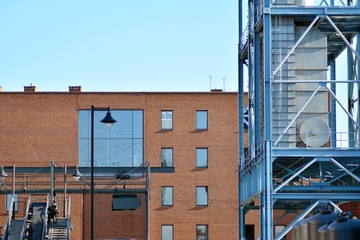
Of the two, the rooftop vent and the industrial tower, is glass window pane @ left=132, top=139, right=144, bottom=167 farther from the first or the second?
the industrial tower

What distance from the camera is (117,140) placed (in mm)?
82125

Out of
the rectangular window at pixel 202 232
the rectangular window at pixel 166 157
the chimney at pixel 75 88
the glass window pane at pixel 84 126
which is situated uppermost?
the chimney at pixel 75 88

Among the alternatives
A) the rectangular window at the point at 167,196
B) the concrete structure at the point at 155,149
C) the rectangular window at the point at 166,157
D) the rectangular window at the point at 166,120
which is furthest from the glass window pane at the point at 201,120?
the rectangular window at the point at 167,196

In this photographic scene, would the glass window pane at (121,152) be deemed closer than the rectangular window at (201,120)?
Yes

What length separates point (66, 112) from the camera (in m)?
81.4

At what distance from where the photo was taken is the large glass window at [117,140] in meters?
Result: 81.3

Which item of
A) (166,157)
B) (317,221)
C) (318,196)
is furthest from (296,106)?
(166,157)

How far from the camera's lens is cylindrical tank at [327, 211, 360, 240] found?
21719 mm

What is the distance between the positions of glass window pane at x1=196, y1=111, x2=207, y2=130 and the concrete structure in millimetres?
302

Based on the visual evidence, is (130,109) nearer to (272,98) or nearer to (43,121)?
(43,121)

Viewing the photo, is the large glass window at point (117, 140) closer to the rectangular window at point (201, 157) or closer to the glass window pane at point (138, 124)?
the glass window pane at point (138, 124)

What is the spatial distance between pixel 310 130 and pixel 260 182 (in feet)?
9.72

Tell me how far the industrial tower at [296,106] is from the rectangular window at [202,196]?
36.1m

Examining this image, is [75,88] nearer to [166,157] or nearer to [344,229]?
[166,157]
